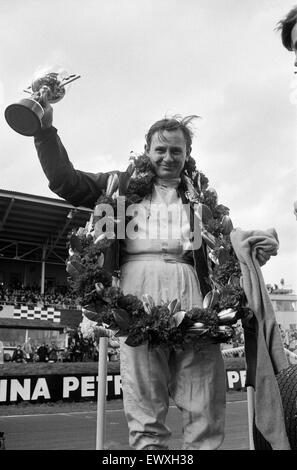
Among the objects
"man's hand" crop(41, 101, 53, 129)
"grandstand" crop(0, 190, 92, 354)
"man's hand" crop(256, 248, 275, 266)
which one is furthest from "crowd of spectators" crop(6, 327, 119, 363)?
"man's hand" crop(41, 101, 53, 129)

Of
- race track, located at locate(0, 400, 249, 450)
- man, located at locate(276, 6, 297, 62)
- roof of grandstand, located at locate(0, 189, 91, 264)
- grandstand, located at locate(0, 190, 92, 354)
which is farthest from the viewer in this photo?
roof of grandstand, located at locate(0, 189, 91, 264)

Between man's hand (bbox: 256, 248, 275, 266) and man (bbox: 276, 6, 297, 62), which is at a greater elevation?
man (bbox: 276, 6, 297, 62)

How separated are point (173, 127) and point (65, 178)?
2.07 feet

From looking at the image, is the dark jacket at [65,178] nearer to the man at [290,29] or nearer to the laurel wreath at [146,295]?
the laurel wreath at [146,295]

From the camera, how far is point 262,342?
232cm

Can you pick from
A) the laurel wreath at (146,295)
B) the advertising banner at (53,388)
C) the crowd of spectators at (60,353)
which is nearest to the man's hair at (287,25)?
the laurel wreath at (146,295)

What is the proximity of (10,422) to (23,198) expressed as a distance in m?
11.7

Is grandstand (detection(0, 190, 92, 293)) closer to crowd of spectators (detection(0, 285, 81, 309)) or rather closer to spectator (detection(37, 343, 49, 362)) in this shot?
crowd of spectators (detection(0, 285, 81, 309))

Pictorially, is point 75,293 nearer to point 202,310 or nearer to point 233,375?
point 202,310

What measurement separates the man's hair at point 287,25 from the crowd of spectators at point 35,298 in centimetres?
1891

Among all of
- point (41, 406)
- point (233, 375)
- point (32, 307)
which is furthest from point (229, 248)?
point (32, 307)

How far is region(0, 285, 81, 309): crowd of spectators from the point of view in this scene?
21172mm

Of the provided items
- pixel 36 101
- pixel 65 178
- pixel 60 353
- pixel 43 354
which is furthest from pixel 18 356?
pixel 36 101

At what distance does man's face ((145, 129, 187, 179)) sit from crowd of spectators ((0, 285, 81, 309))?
1834 centimetres
